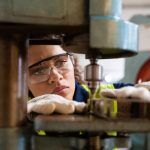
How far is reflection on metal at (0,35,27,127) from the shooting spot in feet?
1.69

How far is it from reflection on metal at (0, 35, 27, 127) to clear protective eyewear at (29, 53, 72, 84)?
78cm

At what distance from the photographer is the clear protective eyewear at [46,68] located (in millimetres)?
1335

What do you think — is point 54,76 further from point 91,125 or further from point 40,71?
point 91,125

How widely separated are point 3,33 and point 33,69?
0.80 metres

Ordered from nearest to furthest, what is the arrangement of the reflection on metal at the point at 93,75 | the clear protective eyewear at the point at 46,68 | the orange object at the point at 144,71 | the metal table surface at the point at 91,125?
the metal table surface at the point at 91,125, the reflection on metal at the point at 93,75, the clear protective eyewear at the point at 46,68, the orange object at the point at 144,71

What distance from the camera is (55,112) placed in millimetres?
544

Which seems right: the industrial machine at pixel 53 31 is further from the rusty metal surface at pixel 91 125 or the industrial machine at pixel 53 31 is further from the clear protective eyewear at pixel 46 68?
the clear protective eyewear at pixel 46 68

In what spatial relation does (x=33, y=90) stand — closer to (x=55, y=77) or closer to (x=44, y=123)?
(x=55, y=77)

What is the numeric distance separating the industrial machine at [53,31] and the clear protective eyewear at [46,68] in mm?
791

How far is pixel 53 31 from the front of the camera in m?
0.55

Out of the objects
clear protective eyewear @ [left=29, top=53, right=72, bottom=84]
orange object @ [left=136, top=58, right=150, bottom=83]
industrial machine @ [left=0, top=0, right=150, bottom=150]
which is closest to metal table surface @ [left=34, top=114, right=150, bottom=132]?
industrial machine @ [left=0, top=0, right=150, bottom=150]

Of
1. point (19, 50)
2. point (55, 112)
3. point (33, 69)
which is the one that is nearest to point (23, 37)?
point (19, 50)

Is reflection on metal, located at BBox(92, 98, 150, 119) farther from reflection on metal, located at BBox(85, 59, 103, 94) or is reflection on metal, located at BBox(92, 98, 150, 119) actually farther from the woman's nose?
the woman's nose

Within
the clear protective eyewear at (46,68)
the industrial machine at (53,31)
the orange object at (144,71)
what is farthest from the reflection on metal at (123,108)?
the orange object at (144,71)
